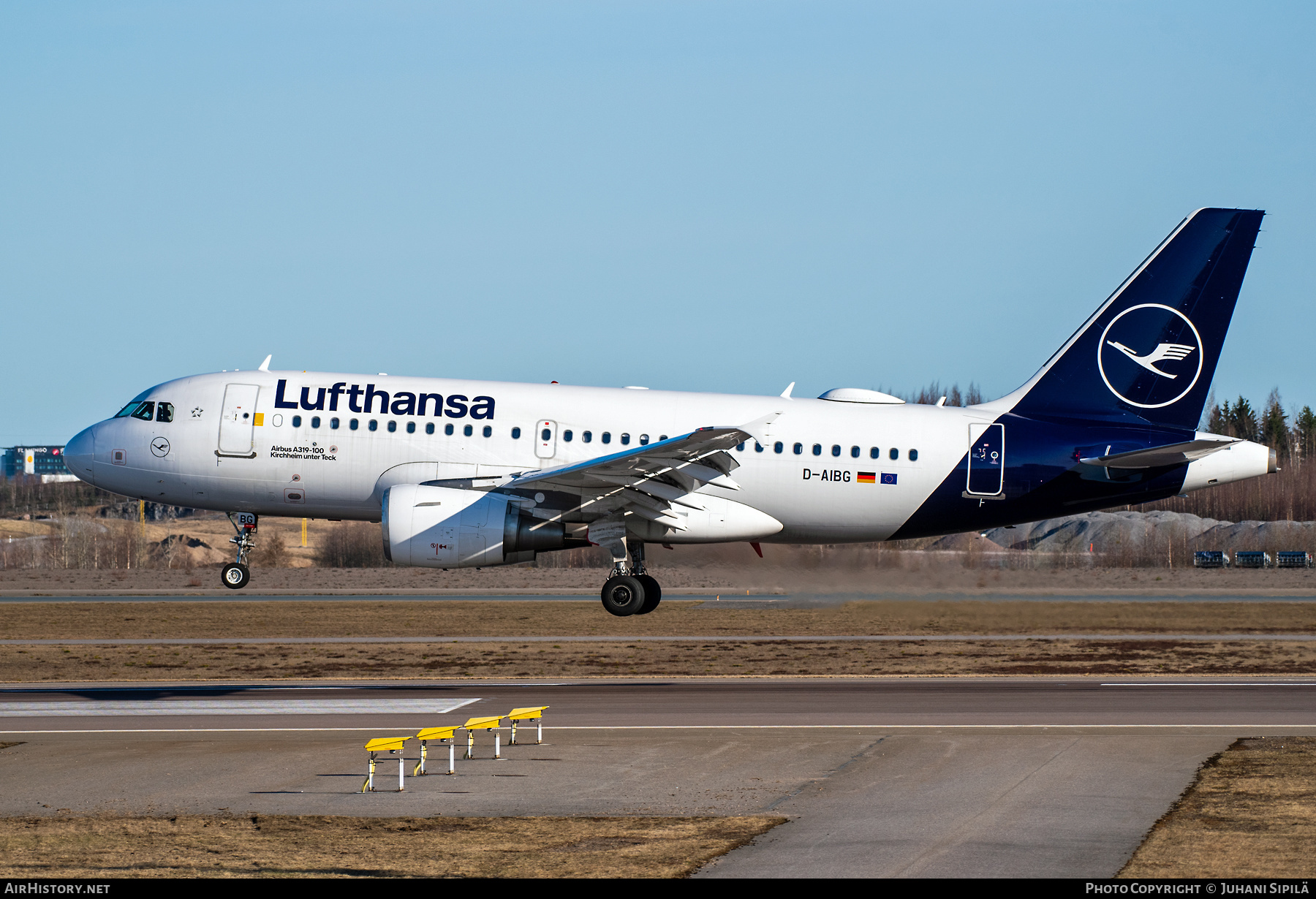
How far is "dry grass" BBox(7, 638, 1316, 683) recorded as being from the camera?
38906mm

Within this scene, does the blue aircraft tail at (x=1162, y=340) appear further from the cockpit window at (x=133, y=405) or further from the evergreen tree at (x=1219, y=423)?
the evergreen tree at (x=1219, y=423)

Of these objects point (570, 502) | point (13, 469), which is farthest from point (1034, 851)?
point (13, 469)

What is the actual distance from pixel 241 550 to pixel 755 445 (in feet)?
44.8

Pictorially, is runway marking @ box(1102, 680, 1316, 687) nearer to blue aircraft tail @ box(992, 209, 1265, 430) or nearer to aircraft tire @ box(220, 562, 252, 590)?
blue aircraft tail @ box(992, 209, 1265, 430)

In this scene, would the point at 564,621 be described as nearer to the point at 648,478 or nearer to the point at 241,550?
the point at 241,550

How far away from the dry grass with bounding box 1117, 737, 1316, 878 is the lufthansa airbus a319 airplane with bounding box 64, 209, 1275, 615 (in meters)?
10.7

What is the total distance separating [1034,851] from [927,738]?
373 inches

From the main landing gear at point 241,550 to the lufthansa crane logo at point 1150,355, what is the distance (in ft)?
75.6

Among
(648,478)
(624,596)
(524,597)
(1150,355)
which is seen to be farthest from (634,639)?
(524,597)

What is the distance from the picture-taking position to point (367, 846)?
18422 millimetres

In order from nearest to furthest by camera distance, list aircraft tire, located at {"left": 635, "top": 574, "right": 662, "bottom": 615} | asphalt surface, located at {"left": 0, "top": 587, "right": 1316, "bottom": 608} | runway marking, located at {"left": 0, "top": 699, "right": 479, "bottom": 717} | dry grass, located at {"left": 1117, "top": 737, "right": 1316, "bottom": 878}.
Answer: dry grass, located at {"left": 1117, "top": 737, "right": 1316, "bottom": 878} → runway marking, located at {"left": 0, "top": 699, "right": 479, "bottom": 717} → aircraft tire, located at {"left": 635, "top": 574, "right": 662, "bottom": 615} → asphalt surface, located at {"left": 0, "top": 587, "right": 1316, "bottom": 608}

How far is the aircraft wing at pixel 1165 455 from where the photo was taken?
33.5 metres

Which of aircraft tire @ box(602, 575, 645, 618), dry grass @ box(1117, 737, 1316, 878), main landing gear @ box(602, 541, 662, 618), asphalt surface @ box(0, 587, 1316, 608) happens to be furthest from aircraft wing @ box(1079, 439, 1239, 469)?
asphalt surface @ box(0, 587, 1316, 608)

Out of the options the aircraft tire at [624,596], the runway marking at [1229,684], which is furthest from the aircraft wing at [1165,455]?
the aircraft tire at [624,596]
